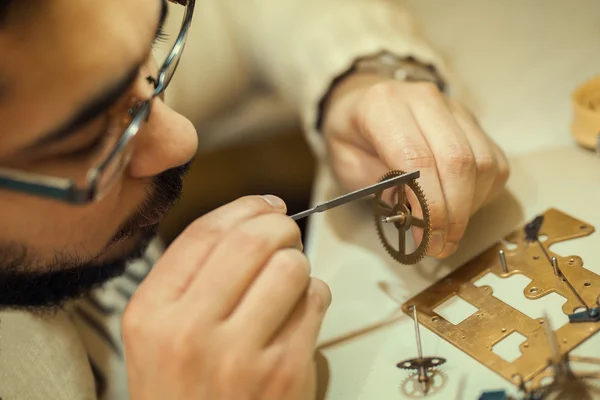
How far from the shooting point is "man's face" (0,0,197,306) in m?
0.54

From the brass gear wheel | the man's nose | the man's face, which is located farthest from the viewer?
the brass gear wheel

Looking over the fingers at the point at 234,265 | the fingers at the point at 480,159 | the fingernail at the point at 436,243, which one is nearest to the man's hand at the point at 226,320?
the fingers at the point at 234,265

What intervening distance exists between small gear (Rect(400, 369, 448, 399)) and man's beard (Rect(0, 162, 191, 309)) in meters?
0.34

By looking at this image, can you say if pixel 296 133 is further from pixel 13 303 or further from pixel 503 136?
pixel 13 303

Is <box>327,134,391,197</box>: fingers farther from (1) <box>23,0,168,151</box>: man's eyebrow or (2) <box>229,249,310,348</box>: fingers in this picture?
(1) <box>23,0,168,151</box>: man's eyebrow

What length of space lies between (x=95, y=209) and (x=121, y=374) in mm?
321

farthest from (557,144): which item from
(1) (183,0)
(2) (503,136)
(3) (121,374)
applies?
(3) (121,374)

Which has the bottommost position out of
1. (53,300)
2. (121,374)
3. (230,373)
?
(121,374)

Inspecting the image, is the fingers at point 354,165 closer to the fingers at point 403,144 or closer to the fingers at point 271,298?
the fingers at point 403,144

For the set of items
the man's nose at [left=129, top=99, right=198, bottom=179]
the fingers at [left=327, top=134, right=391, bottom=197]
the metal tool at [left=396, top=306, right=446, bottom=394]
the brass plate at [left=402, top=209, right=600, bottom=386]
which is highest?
the man's nose at [left=129, top=99, right=198, bottom=179]

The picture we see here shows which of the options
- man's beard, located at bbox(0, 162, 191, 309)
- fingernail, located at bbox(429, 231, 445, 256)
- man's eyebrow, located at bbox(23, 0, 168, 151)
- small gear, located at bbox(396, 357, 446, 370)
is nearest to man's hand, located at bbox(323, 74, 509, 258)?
fingernail, located at bbox(429, 231, 445, 256)

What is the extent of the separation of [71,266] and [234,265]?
0.24 meters

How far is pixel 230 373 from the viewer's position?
587 millimetres

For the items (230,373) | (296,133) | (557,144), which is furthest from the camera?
(296,133)
